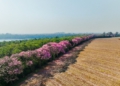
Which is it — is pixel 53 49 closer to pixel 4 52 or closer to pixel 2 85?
pixel 4 52

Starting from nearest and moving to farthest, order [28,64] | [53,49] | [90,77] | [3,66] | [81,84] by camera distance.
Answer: [81,84], [3,66], [90,77], [28,64], [53,49]

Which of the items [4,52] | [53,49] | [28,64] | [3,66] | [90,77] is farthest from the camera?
[53,49]

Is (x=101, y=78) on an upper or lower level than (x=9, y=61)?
Answer: lower

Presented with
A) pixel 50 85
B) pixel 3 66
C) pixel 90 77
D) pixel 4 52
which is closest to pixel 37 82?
pixel 50 85

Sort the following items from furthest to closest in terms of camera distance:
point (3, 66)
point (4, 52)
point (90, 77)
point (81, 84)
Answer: point (4, 52)
point (90, 77)
point (3, 66)
point (81, 84)

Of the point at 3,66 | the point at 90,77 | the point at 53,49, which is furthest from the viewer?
the point at 53,49

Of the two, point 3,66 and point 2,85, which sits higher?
point 3,66

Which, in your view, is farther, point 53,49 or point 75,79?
point 53,49

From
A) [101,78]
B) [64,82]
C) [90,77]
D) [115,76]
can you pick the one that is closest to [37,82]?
[64,82]

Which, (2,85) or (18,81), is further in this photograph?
(18,81)

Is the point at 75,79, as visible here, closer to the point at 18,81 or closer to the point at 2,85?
the point at 18,81
